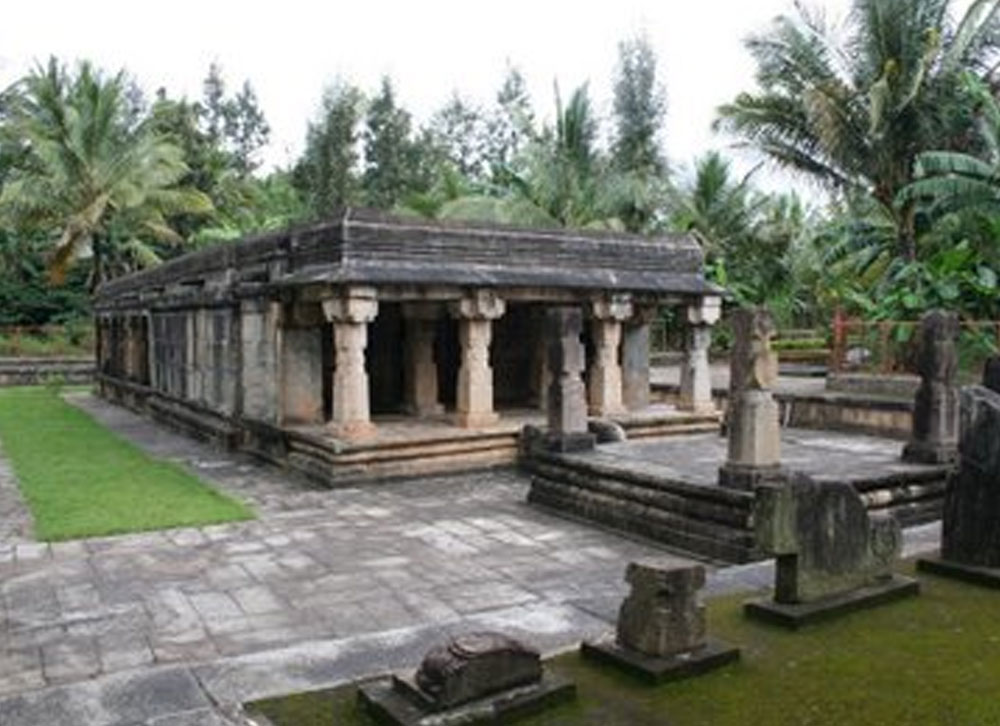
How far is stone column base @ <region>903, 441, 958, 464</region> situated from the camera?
8.72 metres

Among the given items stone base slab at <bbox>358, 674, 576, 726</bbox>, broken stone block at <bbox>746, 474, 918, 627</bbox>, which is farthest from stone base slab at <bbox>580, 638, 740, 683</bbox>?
broken stone block at <bbox>746, 474, 918, 627</bbox>

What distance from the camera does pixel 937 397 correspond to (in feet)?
28.9

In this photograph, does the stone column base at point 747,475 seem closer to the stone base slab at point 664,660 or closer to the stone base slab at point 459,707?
the stone base slab at point 664,660

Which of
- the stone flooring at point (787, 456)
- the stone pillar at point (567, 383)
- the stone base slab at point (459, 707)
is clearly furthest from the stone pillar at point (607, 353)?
the stone base slab at point (459, 707)

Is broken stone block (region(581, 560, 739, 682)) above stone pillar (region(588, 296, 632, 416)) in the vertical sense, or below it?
below

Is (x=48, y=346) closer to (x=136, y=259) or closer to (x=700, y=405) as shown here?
(x=136, y=259)

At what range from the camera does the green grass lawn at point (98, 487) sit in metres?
8.74

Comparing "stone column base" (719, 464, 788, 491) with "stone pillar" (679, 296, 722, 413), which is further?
"stone pillar" (679, 296, 722, 413)

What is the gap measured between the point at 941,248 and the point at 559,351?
1043cm

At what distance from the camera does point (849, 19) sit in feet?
63.2

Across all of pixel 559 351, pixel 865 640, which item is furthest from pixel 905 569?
pixel 559 351

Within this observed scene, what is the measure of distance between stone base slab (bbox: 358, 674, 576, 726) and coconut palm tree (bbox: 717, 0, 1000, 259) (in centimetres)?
1580

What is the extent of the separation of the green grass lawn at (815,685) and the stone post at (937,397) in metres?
4.01

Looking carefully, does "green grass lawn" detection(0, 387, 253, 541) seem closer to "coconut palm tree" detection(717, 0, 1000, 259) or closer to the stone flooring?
the stone flooring
